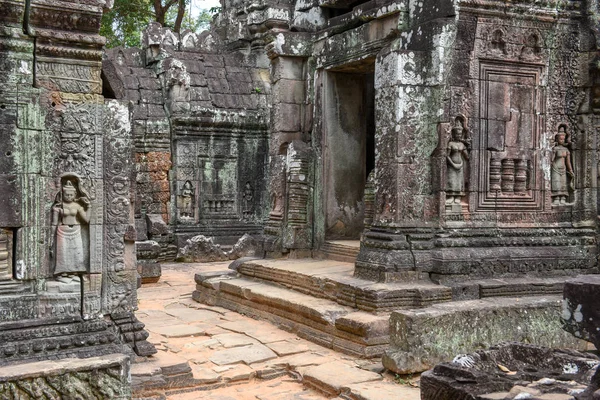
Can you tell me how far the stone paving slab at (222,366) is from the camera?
221 inches

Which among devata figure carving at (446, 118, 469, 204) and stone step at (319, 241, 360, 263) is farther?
stone step at (319, 241, 360, 263)

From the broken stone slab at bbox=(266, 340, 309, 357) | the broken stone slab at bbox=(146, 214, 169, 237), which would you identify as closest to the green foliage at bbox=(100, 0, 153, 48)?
the broken stone slab at bbox=(146, 214, 169, 237)

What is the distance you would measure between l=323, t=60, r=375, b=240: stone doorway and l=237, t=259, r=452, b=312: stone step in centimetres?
97

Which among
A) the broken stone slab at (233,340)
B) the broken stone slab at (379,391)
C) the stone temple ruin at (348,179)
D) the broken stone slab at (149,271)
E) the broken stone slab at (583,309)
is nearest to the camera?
the broken stone slab at (583,309)

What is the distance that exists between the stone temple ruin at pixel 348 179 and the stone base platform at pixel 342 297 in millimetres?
24

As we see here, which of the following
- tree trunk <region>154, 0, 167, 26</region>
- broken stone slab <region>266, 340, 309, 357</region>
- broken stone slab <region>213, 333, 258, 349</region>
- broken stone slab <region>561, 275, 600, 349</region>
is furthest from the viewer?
tree trunk <region>154, 0, 167, 26</region>

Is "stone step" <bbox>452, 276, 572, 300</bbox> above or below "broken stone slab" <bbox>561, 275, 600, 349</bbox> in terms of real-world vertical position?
below

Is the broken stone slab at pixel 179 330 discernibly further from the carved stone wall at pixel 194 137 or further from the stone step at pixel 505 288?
the carved stone wall at pixel 194 137

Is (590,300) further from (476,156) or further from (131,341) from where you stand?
(476,156)

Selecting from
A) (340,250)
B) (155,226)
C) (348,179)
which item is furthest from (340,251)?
(155,226)

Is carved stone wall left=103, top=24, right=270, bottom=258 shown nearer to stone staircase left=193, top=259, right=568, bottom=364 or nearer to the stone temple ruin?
the stone temple ruin

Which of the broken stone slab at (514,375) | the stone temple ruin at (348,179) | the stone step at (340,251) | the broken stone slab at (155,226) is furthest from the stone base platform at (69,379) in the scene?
the broken stone slab at (155,226)

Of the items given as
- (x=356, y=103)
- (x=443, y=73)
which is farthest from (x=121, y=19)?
(x=443, y=73)

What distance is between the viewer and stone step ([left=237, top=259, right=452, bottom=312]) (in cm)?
725
